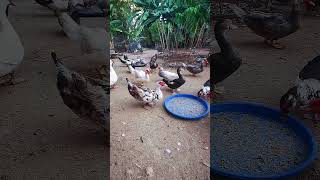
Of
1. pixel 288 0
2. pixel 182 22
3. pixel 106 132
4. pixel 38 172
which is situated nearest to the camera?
pixel 38 172

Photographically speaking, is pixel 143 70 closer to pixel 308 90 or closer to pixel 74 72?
pixel 74 72

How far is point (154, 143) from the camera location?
1.53m

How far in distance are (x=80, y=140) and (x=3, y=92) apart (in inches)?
30.6

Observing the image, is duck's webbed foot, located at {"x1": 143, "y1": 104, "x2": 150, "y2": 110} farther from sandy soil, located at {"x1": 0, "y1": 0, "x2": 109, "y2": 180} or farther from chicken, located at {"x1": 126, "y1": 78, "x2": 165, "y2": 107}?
sandy soil, located at {"x1": 0, "y1": 0, "x2": 109, "y2": 180}

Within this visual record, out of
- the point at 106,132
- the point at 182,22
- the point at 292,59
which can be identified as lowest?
the point at 106,132

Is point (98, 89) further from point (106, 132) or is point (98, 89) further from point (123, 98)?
point (123, 98)

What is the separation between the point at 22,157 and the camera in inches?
55.5

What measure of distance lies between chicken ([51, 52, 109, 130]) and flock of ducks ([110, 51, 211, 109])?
1.45ft

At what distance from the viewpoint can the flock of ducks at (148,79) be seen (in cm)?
185

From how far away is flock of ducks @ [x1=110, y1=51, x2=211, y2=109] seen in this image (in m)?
1.85

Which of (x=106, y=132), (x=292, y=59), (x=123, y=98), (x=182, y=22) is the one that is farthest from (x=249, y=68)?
(x=106, y=132)

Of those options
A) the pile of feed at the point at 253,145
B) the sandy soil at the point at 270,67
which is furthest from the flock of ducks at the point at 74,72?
the sandy soil at the point at 270,67

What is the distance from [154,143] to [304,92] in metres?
0.76

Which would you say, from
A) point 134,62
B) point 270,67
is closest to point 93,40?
point 134,62
